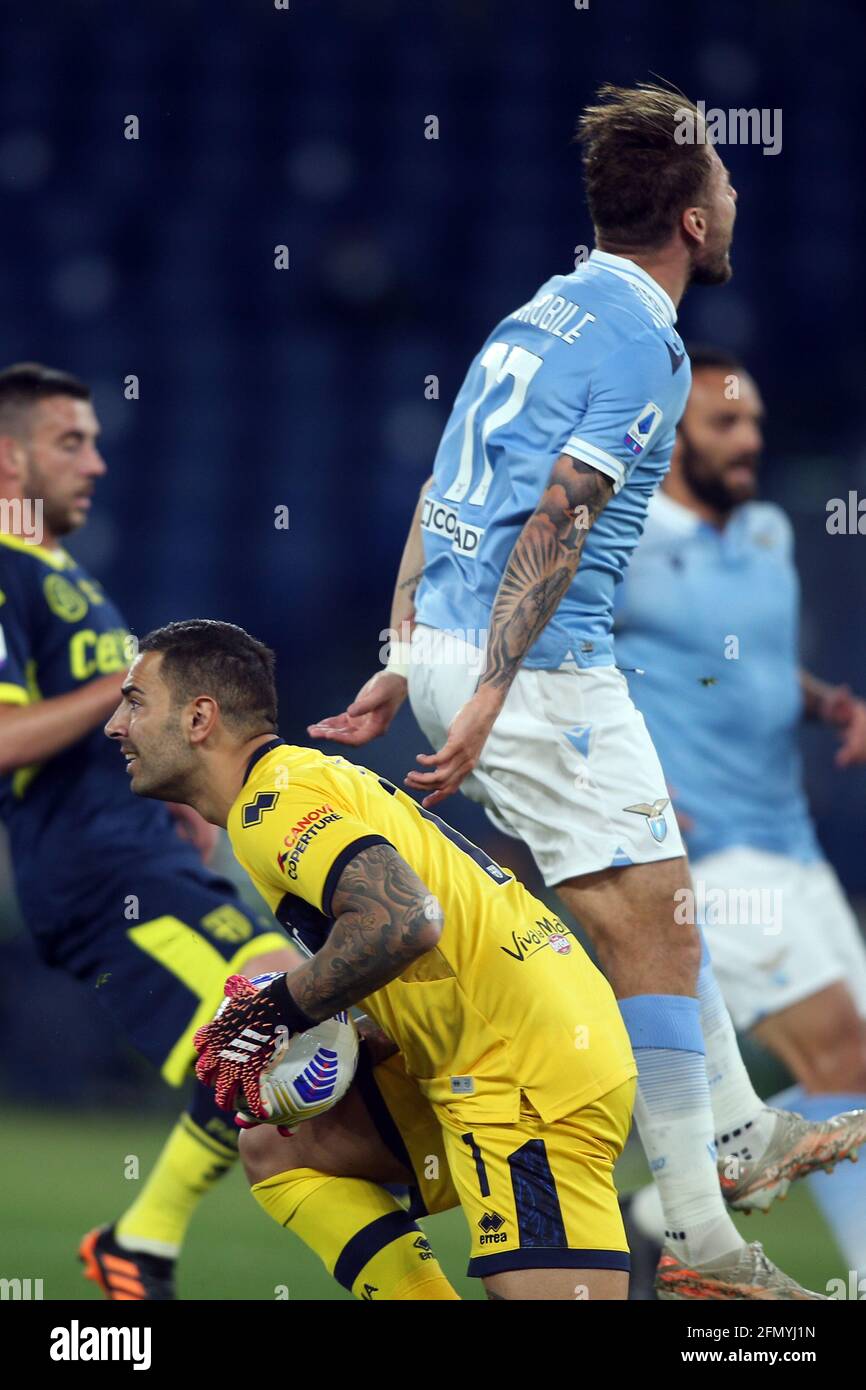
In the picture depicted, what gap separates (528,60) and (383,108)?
0.72 meters

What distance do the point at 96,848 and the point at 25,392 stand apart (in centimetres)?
128

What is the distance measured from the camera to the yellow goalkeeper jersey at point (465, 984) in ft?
9.55

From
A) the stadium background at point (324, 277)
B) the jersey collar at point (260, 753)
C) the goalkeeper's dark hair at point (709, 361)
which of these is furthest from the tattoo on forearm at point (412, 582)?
the stadium background at point (324, 277)

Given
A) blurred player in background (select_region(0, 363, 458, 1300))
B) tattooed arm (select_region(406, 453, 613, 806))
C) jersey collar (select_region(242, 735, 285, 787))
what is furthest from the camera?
blurred player in background (select_region(0, 363, 458, 1300))

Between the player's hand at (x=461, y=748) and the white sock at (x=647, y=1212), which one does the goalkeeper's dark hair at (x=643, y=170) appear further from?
the white sock at (x=647, y=1212)

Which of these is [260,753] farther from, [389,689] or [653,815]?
[653,815]

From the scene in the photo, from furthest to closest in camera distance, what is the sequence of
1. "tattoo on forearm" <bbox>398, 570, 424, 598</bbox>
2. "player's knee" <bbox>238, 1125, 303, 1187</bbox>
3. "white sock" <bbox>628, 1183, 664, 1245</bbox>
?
"white sock" <bbox>628, 1183, 664, 1245</bbox>, "tattoo on forearm" <bbox>398, 570, 424, 598</bbox>, "player's knee" <bbox>238, 1125, 303, 1187</bbox>

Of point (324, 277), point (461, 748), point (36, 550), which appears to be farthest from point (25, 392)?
point (324, 277)

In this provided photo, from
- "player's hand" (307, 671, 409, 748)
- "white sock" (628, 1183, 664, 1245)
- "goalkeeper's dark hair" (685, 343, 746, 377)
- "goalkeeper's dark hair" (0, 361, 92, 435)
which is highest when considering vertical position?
"goalkeeper's dark hair" (685, 343, 746, 377)

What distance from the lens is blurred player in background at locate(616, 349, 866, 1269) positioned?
5203mm

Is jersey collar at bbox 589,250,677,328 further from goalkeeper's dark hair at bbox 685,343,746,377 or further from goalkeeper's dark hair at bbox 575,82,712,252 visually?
goalkeeper's dark hair at bbox 685,343,746,377

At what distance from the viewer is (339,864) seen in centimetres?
274

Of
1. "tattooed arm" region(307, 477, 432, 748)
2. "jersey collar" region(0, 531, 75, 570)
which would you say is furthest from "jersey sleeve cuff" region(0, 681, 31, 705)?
"tattooed arm" region(307, 477, 432, 748)

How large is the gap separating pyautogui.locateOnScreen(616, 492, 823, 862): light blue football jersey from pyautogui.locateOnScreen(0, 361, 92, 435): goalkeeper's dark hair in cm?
172
